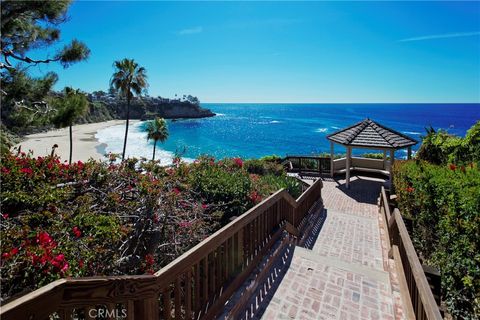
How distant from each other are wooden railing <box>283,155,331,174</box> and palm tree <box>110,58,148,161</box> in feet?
43.2

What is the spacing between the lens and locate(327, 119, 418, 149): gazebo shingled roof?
1100 centimetres

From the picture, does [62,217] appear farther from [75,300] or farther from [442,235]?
[442,235]

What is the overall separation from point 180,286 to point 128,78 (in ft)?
72.4

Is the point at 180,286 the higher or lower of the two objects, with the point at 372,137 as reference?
lower

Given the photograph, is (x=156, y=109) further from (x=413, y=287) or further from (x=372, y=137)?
(x=413, y=287)

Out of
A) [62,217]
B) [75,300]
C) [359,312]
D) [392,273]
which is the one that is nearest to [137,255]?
[62,217]

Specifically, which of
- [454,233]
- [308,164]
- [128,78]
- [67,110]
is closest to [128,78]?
[128,78]

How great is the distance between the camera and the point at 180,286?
250cm

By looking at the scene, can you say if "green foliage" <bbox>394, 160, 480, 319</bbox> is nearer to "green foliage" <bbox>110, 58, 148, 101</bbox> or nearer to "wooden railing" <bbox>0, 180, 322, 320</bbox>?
"wooden railing" <bbox>0, 180, 322, 320</bbox>

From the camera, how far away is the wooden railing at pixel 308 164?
1485 centimetres

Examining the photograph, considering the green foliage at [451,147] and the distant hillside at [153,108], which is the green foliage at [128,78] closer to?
the green foliage at [451,147]

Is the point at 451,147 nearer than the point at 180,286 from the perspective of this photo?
No

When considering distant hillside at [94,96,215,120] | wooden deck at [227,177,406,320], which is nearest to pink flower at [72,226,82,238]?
wooden deck at [227,177,406,320]

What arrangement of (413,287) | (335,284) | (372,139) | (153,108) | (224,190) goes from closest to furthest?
(413,287)
(335,284)
(224,190)
(372,139)
(153,108)
